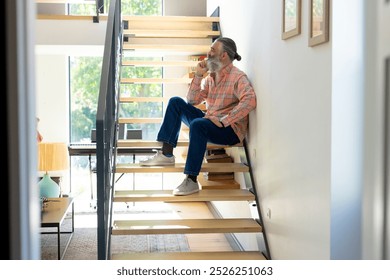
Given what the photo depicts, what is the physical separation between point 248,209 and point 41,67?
5.37 meters

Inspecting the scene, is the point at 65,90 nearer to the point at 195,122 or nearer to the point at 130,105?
the point at 130,105

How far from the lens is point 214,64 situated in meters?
4.59

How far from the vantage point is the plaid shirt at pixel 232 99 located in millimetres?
4336

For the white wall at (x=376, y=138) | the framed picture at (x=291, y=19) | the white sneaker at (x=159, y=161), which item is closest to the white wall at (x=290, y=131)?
the framed picture at (x=291, y=19)

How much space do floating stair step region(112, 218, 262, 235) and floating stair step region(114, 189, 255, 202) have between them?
0.16 m

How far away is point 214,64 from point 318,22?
1.74m

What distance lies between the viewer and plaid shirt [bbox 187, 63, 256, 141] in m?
4.34

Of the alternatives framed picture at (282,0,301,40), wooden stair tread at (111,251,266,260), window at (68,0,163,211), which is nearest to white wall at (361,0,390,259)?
framed picture at (282,0,301,40)

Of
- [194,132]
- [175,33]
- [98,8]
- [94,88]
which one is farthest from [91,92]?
[194,132]

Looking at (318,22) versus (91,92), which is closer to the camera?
(318,22)

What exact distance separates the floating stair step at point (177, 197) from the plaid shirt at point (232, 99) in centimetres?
49

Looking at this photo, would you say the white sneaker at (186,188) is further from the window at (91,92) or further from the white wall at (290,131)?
the window at (91,92)

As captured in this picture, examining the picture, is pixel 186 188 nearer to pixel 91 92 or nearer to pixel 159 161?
pixel 159 161

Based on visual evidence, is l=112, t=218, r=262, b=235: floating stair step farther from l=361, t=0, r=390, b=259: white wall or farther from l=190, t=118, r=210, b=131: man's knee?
l=361, t=0, r=390, b=259: white wall
